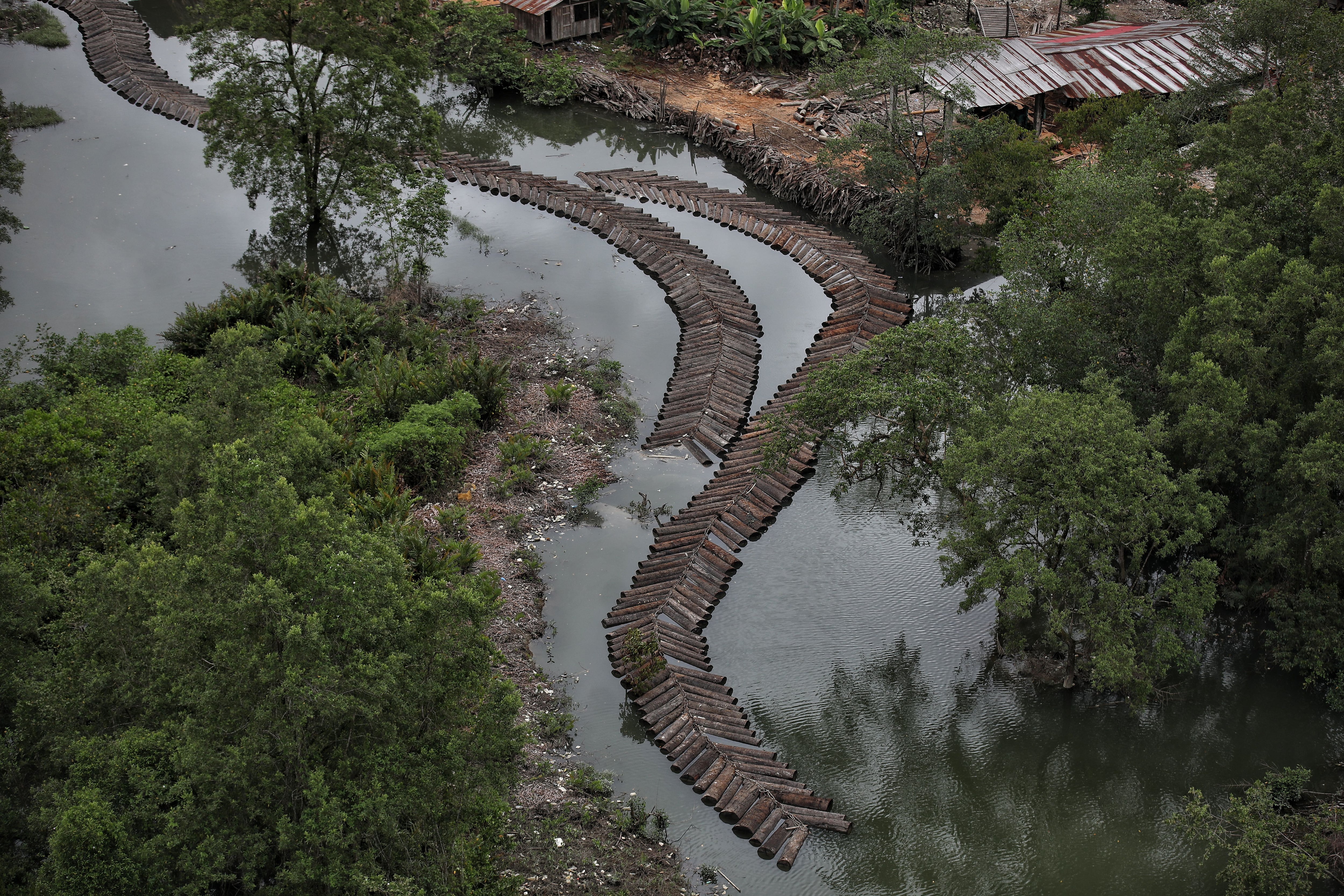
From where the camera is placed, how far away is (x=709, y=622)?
2180 centimetres

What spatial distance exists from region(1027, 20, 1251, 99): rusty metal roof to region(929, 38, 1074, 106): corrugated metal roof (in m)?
0.77

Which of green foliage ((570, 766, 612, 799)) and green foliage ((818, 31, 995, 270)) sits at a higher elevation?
green foliage ((818, 31, 995, 270))

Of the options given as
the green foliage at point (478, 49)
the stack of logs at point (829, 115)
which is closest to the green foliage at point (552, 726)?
the stack of logs at point (829, 115)

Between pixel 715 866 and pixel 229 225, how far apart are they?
2616 centimetres

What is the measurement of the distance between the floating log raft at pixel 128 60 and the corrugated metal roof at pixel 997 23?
31.1 meters

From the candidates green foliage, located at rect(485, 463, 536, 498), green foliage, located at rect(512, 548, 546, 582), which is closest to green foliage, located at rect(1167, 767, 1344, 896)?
green foliage, located at rect(512, 548, 546, 582)

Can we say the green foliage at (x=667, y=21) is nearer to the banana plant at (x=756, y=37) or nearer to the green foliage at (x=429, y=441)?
the banana plant at (x=756, y=37)

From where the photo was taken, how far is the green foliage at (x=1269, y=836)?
1551 centimetres

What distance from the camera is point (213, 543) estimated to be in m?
12.8

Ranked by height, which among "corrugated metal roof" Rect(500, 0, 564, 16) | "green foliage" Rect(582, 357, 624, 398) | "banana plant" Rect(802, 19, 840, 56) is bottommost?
"green foliage" Rect(582, 357, 624, 398)

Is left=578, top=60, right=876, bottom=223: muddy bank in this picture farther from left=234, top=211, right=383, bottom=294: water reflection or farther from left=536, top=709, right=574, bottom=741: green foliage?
left=536, top=709, right=574, bottom=741: green foliage

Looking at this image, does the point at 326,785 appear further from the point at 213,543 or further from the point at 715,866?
the point at 715,866

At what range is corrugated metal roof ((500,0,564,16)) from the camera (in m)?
44.0

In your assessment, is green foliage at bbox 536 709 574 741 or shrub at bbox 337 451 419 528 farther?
shrub at bbox 337 451 419 528
